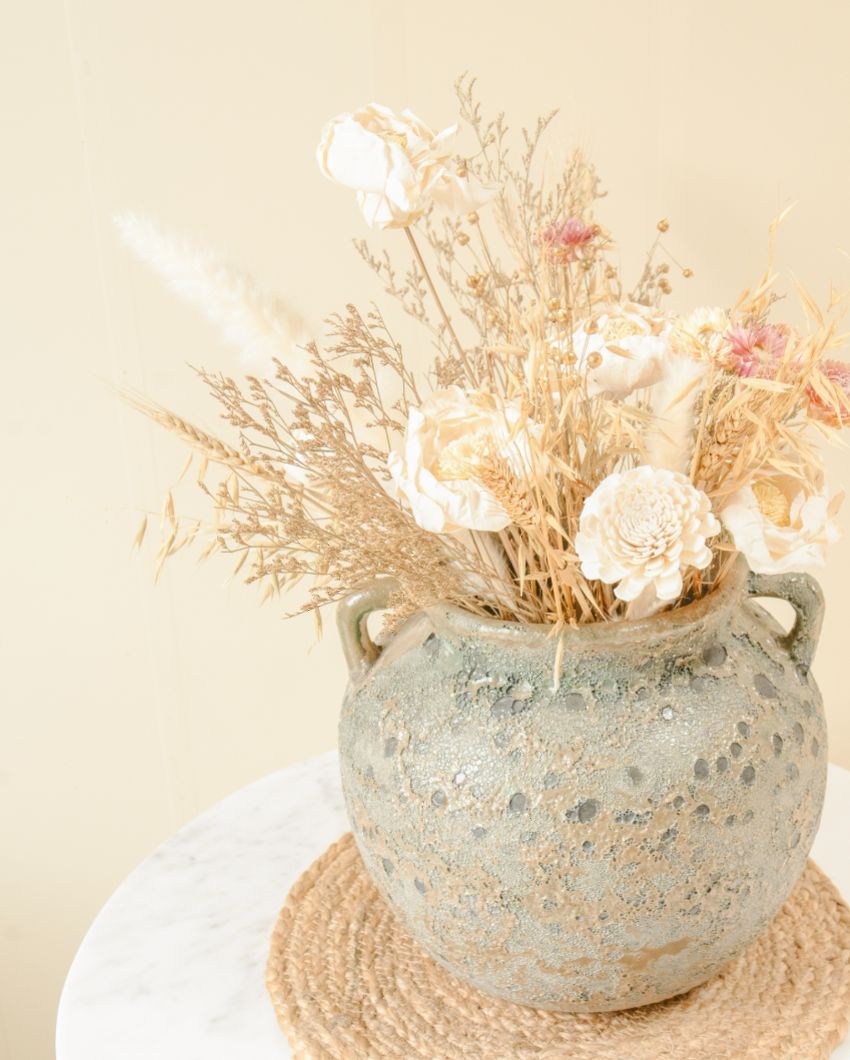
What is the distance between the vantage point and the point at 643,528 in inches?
23.2

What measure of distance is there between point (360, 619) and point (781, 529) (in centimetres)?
30

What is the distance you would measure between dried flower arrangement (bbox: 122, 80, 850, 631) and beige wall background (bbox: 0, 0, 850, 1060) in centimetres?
52

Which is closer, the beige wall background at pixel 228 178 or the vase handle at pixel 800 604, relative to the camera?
the vase handle at pixel 800 604

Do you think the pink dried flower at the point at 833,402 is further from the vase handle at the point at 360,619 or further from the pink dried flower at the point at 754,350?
the vase handle at the point at 360,619

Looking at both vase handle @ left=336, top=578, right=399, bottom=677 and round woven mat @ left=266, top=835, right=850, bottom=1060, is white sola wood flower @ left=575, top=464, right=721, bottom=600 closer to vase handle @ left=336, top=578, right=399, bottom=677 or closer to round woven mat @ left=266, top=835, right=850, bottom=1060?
vase handle @ left=336, top=578, right=399, bottom=677

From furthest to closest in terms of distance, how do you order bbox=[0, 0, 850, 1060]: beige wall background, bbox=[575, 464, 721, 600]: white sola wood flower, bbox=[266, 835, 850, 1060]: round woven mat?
bbox=[0, 0, 850, 1060]: beige wall background < bbox=[266, 835, 850, 1060]: round woven mat < bbox=[575, 464, 721, 600]: white sola wood flower

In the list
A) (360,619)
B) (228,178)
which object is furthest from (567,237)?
(228,178)

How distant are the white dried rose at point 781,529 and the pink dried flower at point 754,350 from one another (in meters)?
0.07

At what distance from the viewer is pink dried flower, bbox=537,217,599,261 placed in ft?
2.14

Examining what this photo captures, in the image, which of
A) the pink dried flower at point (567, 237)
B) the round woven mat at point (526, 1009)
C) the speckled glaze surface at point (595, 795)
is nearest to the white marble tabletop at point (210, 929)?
the round woven mat at point (526, 1009)

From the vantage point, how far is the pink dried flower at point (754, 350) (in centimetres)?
62

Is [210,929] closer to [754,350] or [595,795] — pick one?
[595,795]

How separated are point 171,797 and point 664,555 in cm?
106

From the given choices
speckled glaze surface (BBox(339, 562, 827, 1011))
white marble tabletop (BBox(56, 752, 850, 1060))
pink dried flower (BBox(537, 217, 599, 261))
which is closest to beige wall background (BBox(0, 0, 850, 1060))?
white marble tabletop (BBox(56, 752, 850, 1060))
